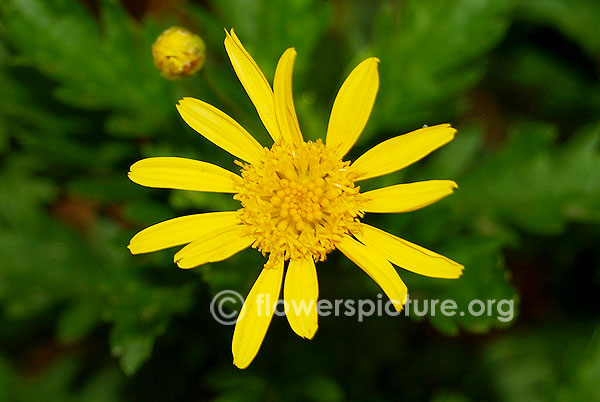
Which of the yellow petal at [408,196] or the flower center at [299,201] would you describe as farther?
the flower center at [299,201]

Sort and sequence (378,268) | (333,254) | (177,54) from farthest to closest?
(333,254)
(177,54)
(378,268)

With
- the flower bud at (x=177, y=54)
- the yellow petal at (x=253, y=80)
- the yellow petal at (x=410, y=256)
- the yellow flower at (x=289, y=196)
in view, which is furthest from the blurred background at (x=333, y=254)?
the yellow petal at (x=410, y=256)

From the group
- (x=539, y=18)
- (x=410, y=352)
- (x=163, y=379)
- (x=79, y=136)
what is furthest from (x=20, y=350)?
(x=539, y=18)

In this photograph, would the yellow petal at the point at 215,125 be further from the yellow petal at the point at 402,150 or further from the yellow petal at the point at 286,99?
the yellow petal at the point at 402,150

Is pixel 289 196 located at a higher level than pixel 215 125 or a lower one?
lower

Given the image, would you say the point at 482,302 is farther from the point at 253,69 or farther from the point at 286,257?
the point at 253,69

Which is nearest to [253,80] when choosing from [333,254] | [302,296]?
[302,296]

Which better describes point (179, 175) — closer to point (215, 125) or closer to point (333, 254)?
point (215, 125)
